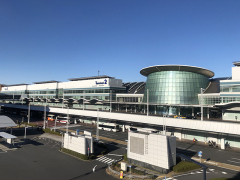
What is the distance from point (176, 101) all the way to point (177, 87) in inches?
188

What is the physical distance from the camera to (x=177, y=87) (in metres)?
56.9

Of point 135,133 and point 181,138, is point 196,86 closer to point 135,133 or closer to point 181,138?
point 181,138

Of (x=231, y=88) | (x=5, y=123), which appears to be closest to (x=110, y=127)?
(x=5, y=123)

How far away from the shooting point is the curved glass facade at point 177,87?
183 feet

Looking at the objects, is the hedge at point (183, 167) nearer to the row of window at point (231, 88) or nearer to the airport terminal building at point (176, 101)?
the airport terminal building at point (176, 101)

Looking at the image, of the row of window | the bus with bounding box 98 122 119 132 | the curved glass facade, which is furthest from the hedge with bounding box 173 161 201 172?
the bus with bounding box 98 122 119 132

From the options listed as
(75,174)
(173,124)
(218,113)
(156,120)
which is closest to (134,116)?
(156,120)

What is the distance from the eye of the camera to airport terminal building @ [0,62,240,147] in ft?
131

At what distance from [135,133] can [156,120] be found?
1655cm

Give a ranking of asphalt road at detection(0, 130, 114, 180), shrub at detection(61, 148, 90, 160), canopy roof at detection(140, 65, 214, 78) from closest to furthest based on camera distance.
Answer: asphalt road at detection(0, 130, 114, 180), shrub at detection(61, 148, 90, 160), canopy roof at detection(140, 65, 214, 78)

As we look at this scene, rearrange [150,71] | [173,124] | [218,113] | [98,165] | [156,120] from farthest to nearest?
1. [150,71]
2. [218,113]
3. [156,120]
4. [173,124]
5. [98,165]

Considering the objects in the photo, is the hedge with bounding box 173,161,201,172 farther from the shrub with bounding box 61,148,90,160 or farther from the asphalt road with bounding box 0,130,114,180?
the shrub with bounding box 61,148,90,160

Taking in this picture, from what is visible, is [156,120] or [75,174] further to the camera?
[156,120]

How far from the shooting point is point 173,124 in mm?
41375
